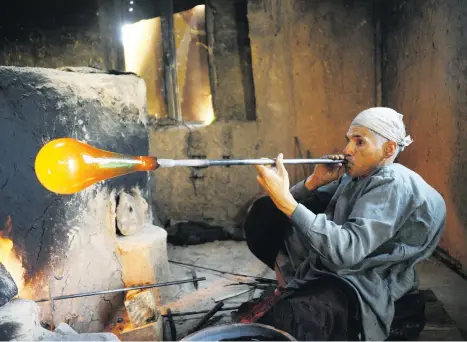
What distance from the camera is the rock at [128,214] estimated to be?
3.45 metres

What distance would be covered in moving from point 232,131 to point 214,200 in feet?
3.22

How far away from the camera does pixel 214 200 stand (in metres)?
6.09

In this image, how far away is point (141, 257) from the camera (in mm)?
3461

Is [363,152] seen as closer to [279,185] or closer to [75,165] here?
[279,185]

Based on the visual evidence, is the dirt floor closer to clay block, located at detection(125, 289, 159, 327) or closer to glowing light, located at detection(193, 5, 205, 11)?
clay block, located at detection(125, 289, 159, 327)

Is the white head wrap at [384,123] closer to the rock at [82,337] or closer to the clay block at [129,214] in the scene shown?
the rock at [82,337]

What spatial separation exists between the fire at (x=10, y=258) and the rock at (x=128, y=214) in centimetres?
97

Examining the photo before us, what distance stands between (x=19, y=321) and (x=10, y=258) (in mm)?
666

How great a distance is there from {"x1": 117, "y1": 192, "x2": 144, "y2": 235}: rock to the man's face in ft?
5.75

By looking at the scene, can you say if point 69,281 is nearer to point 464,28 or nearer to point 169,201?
point 169,201

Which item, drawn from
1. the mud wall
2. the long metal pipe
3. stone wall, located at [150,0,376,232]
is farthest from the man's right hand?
stone wall, located at [150,0,376,232]

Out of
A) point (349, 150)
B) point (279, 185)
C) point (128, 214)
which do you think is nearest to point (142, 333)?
point (128, 214)

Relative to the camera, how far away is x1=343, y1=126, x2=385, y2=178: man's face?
2568 mm

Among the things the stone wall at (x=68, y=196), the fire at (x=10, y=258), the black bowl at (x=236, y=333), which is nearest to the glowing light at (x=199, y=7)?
the stone wall at (x=68, y=196)
